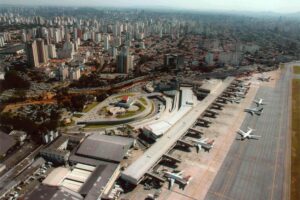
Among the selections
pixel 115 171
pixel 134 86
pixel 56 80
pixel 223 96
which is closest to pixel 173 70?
pixel 134 86

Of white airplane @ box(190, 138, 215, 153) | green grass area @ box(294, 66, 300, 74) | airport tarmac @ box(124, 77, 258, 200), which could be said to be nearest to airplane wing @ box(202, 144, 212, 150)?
white airplane @ box(190, 138, 215, 153)

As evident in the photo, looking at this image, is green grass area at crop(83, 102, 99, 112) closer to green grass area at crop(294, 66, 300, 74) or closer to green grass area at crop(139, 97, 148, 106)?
green grass area at crop(139, 97, 148, 106)

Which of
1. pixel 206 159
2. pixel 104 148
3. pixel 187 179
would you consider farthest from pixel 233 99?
pixel 104 148

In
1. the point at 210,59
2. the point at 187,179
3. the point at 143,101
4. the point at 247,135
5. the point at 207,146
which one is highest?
the point at 210,59

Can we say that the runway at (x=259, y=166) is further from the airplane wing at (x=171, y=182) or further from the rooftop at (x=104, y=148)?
the rooftop at (x=104, y=148)

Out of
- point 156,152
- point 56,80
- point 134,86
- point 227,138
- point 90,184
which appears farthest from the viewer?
point 56,80

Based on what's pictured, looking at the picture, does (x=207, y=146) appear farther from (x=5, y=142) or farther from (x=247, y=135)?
(x=5, y=142)

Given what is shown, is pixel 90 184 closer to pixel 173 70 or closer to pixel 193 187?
pixel 193 187

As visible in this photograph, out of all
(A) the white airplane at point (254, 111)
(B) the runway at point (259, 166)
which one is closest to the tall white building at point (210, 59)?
(A) the white airplane at point (254, 111)
